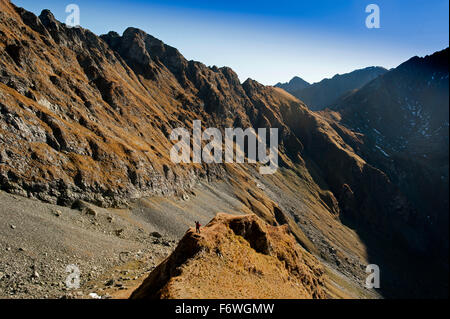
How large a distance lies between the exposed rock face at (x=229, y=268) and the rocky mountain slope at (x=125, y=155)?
31514 mm

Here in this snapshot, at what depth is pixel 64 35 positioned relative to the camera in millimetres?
125500

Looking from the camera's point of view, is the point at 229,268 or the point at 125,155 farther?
the point at 125,155

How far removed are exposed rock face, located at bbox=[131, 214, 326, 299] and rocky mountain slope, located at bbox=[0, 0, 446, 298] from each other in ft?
103

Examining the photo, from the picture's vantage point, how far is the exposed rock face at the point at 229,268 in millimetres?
22125

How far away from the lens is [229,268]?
2581 cm

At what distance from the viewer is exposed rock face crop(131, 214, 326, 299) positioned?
72.6ft

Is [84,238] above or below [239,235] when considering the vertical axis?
below

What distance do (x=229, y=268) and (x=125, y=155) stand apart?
6388cm

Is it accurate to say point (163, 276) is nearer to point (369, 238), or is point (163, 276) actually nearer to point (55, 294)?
point (55, 294)

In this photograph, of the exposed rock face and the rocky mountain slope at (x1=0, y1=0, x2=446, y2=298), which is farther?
the rocky mountain slope at (x1=0, y1=0, x2=446, y2=298)

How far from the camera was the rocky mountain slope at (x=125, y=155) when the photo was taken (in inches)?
2329

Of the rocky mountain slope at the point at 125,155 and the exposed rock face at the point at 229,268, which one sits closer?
the exposed rock face at the point at 229,268
